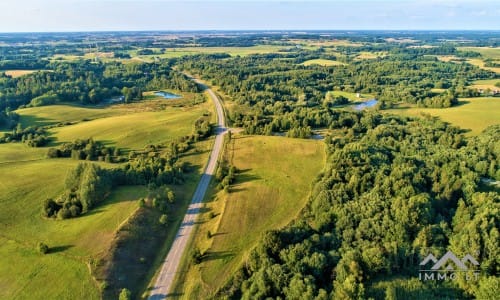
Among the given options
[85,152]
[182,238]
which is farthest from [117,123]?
[182,238]

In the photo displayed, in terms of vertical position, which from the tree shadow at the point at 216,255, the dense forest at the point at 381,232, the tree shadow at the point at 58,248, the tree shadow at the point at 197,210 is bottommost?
the tree shadow at the point at 216,255

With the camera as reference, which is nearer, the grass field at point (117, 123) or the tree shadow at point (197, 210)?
the tree shadow at point (197, 210)

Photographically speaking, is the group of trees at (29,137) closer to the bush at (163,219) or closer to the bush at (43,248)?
the bush at (43,248)

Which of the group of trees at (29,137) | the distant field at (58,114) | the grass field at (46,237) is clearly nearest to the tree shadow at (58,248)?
the grass field at (46,237)

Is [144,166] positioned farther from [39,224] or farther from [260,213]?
[260,213]

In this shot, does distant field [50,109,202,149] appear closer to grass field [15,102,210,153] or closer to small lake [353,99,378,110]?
grass field [15,102,210,153]

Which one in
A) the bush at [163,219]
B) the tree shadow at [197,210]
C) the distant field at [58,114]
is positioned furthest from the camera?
the distant field at [58,114]

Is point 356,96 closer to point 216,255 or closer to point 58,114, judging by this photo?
point 216,255

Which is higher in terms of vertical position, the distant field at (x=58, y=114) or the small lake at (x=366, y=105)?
the small lake at (x=366, y=105)

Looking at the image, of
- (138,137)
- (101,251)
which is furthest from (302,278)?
(138,137)
